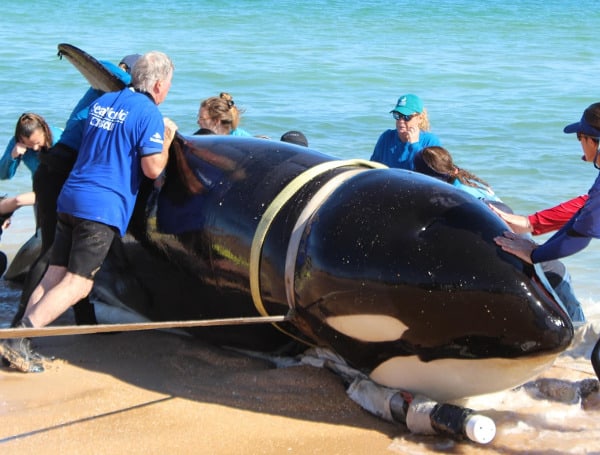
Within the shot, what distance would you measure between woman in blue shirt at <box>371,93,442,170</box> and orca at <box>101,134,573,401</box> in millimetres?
1845

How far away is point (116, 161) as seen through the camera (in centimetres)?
616

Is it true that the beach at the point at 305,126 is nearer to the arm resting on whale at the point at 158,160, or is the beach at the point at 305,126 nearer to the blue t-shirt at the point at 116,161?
the blue t-shirt at the point at 116,161

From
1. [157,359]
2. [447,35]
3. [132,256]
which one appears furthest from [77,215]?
[447,35]

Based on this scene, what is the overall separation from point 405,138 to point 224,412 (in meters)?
3.15

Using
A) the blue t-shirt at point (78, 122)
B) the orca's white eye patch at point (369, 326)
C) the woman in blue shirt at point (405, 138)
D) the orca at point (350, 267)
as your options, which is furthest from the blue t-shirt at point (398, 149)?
the orca's white eye patch at point (369, 326)

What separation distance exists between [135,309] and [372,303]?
204 cm

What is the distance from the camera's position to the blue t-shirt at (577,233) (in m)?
4.93

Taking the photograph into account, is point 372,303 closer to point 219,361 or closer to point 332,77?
point 219,361

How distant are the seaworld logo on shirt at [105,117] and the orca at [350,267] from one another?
0.37m

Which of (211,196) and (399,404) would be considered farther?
(211,196)

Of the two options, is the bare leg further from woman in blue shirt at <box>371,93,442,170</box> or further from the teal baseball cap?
the teal baseball cap

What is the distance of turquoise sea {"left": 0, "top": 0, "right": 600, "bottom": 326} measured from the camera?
13.6 metres

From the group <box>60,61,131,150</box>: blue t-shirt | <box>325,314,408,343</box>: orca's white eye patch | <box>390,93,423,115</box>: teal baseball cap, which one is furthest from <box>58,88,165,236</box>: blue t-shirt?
<box>390,93,423,115</box>: teal baseball cap

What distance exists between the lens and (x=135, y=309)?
6.64 metres
